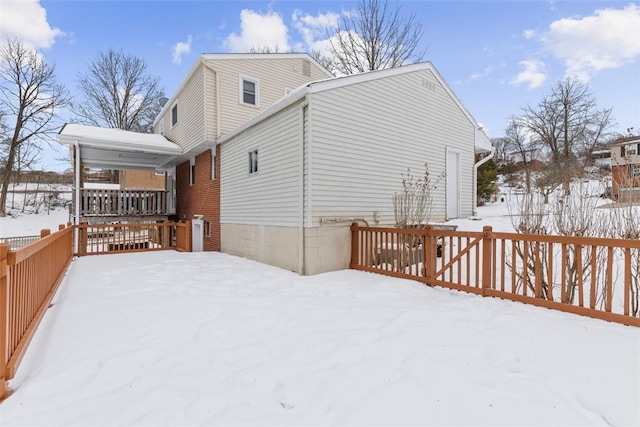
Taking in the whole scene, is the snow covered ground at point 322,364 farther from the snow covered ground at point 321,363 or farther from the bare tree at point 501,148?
the bare tree at point 501,148

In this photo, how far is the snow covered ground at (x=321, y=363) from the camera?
2.24 meters

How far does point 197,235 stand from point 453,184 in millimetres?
10004

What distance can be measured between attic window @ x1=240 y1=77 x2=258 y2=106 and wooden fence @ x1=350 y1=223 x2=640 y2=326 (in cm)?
703

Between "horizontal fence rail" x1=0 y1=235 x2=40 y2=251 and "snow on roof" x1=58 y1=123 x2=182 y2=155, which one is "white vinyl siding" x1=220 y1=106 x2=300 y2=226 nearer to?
"snow on roof" x1=58 y1=123 x2=182 y2=155

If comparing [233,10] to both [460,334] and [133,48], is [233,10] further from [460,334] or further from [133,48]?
[133,48]

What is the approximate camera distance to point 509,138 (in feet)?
116

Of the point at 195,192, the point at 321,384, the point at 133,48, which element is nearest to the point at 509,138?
the point at 195,192

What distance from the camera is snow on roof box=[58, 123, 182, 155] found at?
10.7 m

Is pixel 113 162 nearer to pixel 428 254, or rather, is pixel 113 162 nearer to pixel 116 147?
pixel 116 147

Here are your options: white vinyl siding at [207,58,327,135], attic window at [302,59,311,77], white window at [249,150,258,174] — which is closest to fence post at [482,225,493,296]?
white window at [249,150,258,174]

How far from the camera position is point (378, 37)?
18609mm

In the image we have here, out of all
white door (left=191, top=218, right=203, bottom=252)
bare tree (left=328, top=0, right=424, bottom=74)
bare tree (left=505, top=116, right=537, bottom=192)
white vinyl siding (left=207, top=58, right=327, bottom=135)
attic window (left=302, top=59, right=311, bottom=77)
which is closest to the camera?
white vinyl siding (left=207, top=58, right=327, bottom=135)

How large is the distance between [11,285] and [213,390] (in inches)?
82.1

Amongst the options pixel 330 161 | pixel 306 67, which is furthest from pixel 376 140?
pixel 306 67
